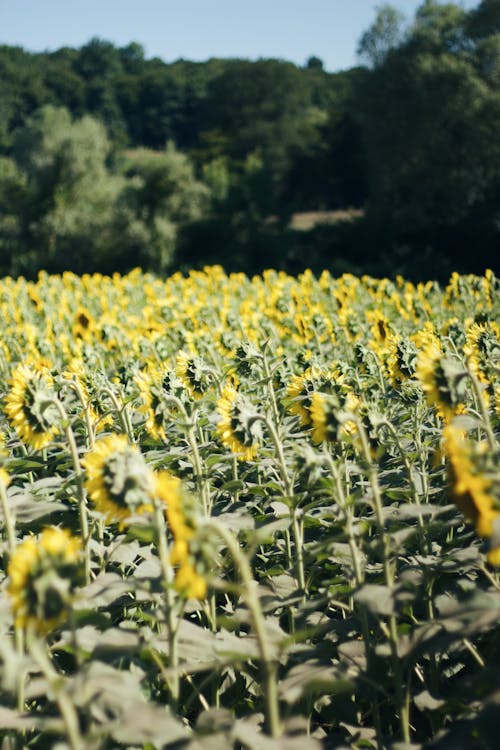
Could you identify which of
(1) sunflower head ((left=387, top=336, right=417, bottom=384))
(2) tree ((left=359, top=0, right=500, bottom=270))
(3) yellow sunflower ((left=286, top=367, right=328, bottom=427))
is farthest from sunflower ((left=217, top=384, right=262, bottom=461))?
(2) tree ((left=359, top=0, right=500, bottom=270))

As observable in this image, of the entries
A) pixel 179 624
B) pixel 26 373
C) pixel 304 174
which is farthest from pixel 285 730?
pixel 304 174

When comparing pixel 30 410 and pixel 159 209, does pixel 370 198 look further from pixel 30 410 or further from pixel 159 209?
pixel 30 410

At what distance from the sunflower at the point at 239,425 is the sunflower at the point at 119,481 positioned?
66cm

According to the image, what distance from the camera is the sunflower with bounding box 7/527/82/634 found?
1673mm

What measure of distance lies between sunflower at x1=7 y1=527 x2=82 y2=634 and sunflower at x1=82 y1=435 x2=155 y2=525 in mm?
429

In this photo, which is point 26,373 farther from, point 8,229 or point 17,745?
point 8,229

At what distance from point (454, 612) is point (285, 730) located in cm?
58

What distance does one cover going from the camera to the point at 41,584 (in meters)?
1.67

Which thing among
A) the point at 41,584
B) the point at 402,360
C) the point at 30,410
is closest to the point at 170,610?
the point at 41,584

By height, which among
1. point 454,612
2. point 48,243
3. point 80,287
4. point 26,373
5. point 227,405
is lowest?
point 454,612

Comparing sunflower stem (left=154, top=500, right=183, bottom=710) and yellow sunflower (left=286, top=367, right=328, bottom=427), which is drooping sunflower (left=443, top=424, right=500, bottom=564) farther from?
yellow sunflower (left=286, top=367, right=328, bottom=427)

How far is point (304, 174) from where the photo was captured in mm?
53094

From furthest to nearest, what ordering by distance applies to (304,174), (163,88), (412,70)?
1. (163,88)
2. (304,174)
3. (412,70)

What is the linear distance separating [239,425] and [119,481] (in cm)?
80
